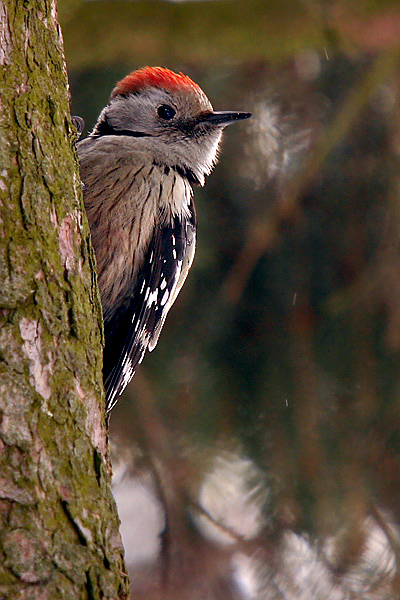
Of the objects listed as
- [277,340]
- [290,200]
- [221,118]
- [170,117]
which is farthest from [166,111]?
[277,340]

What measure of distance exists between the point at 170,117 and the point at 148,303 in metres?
0.85

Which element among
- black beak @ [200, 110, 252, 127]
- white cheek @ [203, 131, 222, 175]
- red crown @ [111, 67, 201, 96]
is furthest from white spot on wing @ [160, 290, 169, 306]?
red crown @ [111, 67, 201, 96]

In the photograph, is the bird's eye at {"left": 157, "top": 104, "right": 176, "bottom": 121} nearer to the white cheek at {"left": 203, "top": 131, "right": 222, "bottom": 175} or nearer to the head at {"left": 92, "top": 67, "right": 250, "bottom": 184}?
the head at {"left": 92, "top": 67, "right": 250, "bottom": 184}

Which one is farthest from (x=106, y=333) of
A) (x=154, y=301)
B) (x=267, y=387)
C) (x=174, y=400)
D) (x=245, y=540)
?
(x=245, y=540)

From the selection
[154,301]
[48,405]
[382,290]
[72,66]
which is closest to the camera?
[48,405]

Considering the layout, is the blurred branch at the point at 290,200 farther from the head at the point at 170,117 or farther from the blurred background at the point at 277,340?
the head at the point at 170,117

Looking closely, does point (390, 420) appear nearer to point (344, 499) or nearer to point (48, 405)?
point (344, 499)

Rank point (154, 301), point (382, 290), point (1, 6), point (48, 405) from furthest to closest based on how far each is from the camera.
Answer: point (382, 290), point (154, 301), point (1, 6), point (48, 405)

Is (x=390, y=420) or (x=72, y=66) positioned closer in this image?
(x=390, y=420)

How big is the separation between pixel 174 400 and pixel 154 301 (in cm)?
55

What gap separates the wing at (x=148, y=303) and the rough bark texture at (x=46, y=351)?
2.79 ft

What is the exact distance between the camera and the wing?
2520mm

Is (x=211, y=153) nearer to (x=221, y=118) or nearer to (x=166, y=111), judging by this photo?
(x=221, y=118)

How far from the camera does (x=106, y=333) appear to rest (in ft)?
8.75
